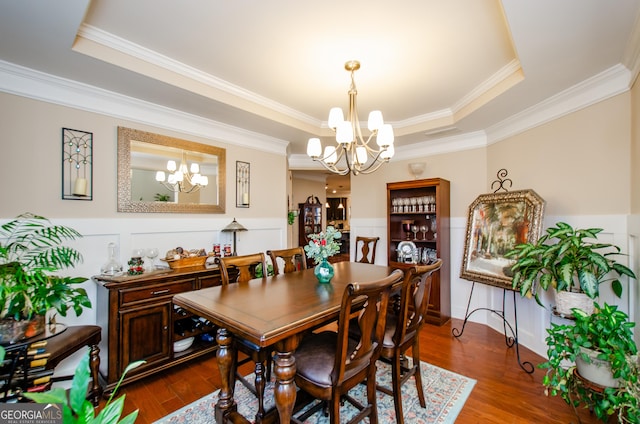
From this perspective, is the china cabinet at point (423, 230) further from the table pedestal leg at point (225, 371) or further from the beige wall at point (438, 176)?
the table pedestal leg at point (225, 371)

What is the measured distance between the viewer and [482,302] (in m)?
3.68

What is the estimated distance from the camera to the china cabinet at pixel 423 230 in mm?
3711

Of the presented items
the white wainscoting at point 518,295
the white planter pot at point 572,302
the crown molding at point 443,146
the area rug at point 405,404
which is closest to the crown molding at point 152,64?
the crown molding at point 443,146

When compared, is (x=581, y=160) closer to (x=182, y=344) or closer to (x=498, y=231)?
(x=498, y=231)

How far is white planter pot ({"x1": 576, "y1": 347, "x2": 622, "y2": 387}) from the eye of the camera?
1646mm

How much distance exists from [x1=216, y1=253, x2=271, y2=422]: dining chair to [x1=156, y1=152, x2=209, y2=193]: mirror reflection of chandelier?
1.25 metres

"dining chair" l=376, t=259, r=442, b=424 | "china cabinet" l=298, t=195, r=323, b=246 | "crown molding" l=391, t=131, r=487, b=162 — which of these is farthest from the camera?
"china cabinet" l=298, t=195, r=323, b=246

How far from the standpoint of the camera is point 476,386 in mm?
2328

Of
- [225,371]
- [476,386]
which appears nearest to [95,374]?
[225,371]

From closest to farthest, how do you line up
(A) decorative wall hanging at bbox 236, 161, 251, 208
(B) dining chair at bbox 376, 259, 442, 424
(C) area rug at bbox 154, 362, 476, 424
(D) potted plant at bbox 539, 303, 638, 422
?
1. (D) potted plant at bbox 539, 303, 638, 422
2. (B) dining chair at bbox 376, 259, 442, 424
3. (C) area rug at bbox 154, 362, 476, 424
4. (A) decorative wall hanging at bbox 236, 161, 251, 208

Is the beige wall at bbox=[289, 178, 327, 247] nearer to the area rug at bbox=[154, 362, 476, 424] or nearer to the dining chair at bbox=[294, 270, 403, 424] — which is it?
the area rug at bbox=[154, 362, 476, 424]

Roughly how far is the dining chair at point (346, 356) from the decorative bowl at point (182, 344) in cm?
153

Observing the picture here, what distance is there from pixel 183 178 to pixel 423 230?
10.5ft

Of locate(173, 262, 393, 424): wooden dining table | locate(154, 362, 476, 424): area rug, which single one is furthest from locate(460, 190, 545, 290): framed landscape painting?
locate(173, 262, 393, 424): wooden dining table
